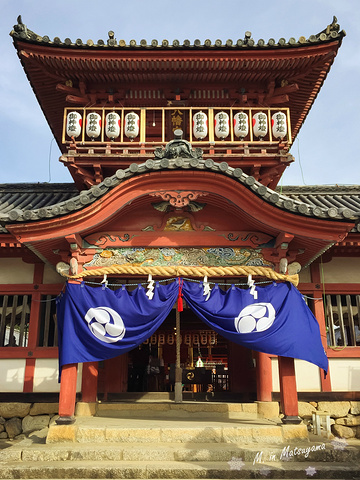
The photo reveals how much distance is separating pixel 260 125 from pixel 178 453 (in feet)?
26.4

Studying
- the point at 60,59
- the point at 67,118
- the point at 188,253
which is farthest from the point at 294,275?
the point at 60,59

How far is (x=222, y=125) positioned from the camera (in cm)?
1126

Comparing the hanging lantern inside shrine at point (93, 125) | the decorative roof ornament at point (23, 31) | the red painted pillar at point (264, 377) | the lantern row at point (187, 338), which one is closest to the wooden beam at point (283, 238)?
the red painted pillar at point (264, 377)

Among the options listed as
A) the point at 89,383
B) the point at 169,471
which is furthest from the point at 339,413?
the point at 89,383

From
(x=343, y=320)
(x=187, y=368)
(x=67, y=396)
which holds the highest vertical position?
(x=343, y=320)

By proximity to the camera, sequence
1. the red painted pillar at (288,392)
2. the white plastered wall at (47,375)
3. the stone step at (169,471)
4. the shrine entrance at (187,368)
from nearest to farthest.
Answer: the stone step at (169,471)
the red painted pillar at (288,392)
the white plastered wall at (47,375)
the shrine entrance at (187,368)

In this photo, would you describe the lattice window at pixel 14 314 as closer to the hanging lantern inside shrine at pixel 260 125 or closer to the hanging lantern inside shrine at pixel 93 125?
the hanging lantern inside shrine at pixel 93 125

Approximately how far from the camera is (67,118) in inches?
447

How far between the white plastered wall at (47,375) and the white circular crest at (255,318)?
4.46m

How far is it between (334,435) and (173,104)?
945 centimetres

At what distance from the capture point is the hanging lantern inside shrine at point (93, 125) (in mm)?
11195

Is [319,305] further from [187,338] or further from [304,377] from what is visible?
[187,338]

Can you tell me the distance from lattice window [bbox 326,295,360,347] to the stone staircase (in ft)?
9.08

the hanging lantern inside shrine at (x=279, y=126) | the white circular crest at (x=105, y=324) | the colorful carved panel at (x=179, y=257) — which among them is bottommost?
the white circular crest at (x=105, y=324)
